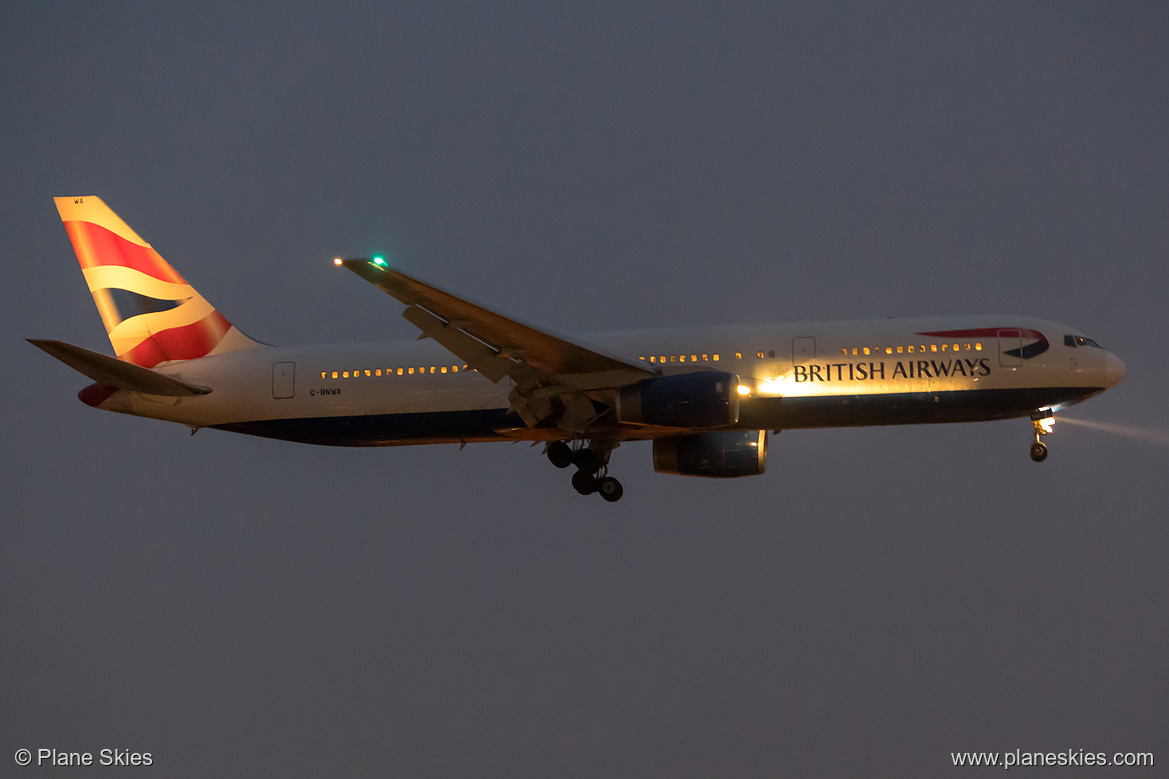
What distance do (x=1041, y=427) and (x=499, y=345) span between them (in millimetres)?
13705

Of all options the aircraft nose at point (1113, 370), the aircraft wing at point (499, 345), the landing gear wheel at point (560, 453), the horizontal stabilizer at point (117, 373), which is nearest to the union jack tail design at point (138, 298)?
the horizontal stabilizer at point (117, 373)

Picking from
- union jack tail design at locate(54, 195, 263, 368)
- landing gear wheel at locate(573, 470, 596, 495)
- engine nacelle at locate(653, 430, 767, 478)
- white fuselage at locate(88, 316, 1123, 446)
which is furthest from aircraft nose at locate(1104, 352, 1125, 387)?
union jack tail design at locate(54, 195, 263, 368)

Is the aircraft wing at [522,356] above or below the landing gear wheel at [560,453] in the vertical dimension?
above

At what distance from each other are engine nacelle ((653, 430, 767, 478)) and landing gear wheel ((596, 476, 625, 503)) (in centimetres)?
160

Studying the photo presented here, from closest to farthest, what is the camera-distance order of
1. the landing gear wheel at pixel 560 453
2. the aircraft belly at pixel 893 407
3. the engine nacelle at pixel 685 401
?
the engine nacelle at pixel 685 401 → the aircraft belly at pixel 893 407 → the landing gear wheel at pixel 560 453

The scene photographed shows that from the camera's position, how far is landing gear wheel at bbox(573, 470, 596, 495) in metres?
32.1

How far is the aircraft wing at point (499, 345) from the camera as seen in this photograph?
2539cm

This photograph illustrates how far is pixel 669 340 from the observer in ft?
98.8

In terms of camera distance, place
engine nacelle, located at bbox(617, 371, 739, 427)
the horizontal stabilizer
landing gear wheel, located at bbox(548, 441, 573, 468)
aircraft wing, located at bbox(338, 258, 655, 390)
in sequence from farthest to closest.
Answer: landing gear wheel, located at bbox(548, 441, 573, 468) < the horizontal stabilizer < engine nacelle, located at bbox(617, 371, 739, 427) < aircraft wing, located at bbox(338, 258, 655, 390)

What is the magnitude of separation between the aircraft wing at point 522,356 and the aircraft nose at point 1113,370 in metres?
10.9

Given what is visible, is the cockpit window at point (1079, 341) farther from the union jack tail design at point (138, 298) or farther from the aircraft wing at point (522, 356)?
the union jack tail design at point (138, 298)

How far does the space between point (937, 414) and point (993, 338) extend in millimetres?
2230

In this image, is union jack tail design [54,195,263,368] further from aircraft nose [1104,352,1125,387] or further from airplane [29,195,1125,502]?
aircraft nose [1104,352,1125,387]

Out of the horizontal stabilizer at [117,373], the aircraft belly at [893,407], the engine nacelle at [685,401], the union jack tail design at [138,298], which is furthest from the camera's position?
the union jack tail design at [138,298]
